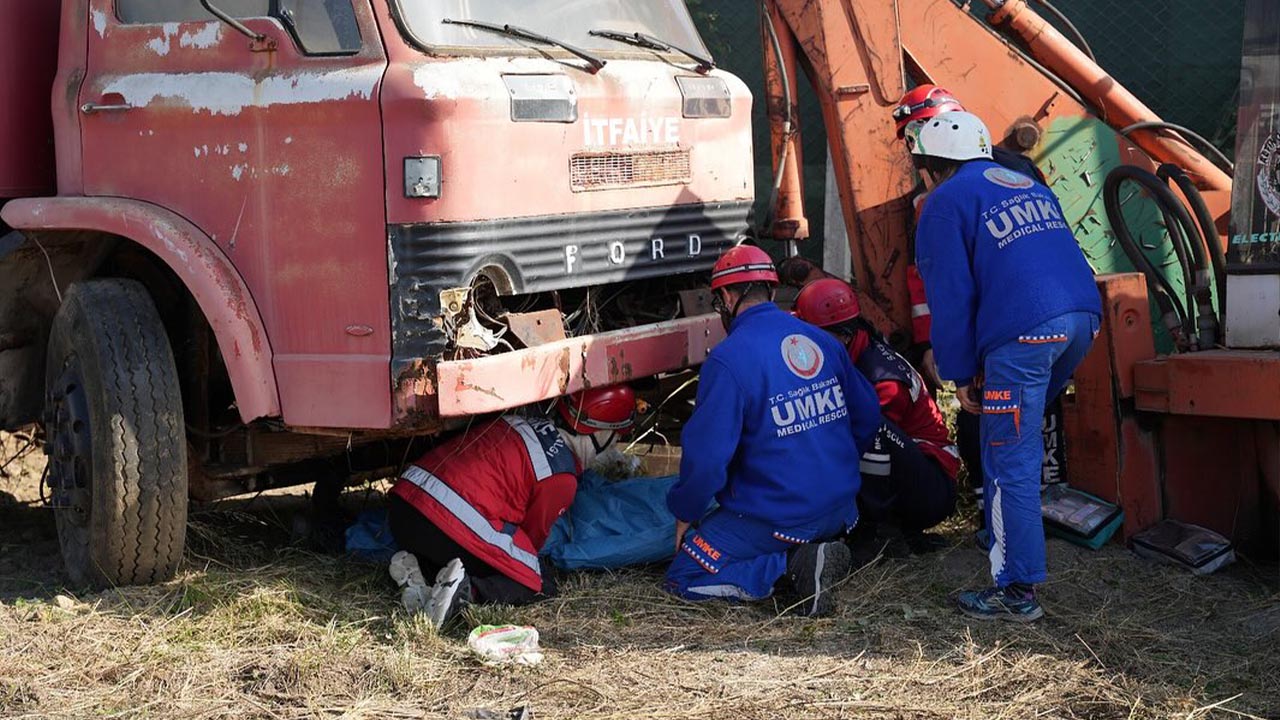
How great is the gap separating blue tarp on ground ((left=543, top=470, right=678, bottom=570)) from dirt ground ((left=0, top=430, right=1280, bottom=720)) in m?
0.09

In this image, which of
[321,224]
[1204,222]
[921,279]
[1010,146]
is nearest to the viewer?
[321,224]

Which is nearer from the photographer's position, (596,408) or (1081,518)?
(596,408)

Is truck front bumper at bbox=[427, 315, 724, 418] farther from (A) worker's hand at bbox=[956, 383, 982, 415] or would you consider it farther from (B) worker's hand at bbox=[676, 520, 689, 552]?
(A) worker's hand at bbox=[956, 383, 982, 415]

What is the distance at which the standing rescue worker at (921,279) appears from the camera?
539 centimetres

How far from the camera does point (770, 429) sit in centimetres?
517

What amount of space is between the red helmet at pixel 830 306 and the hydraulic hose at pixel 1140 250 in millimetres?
1258

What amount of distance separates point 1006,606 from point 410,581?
6.73 ft

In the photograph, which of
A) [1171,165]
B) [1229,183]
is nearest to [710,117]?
[1171,165]

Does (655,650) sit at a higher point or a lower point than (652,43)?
lower

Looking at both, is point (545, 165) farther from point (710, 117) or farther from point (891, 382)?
point (891, 382)

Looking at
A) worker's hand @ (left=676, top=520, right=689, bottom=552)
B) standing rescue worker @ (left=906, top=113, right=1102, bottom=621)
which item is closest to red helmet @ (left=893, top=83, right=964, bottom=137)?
standing rescue worker @ (left=906, top=113, right=1102, bottom=621)

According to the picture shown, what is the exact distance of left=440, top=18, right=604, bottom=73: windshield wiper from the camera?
502 centimetres

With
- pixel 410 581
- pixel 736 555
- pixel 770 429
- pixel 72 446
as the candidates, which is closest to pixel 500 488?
pixel 410 581

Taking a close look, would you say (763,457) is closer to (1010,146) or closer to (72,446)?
(1010,146)
